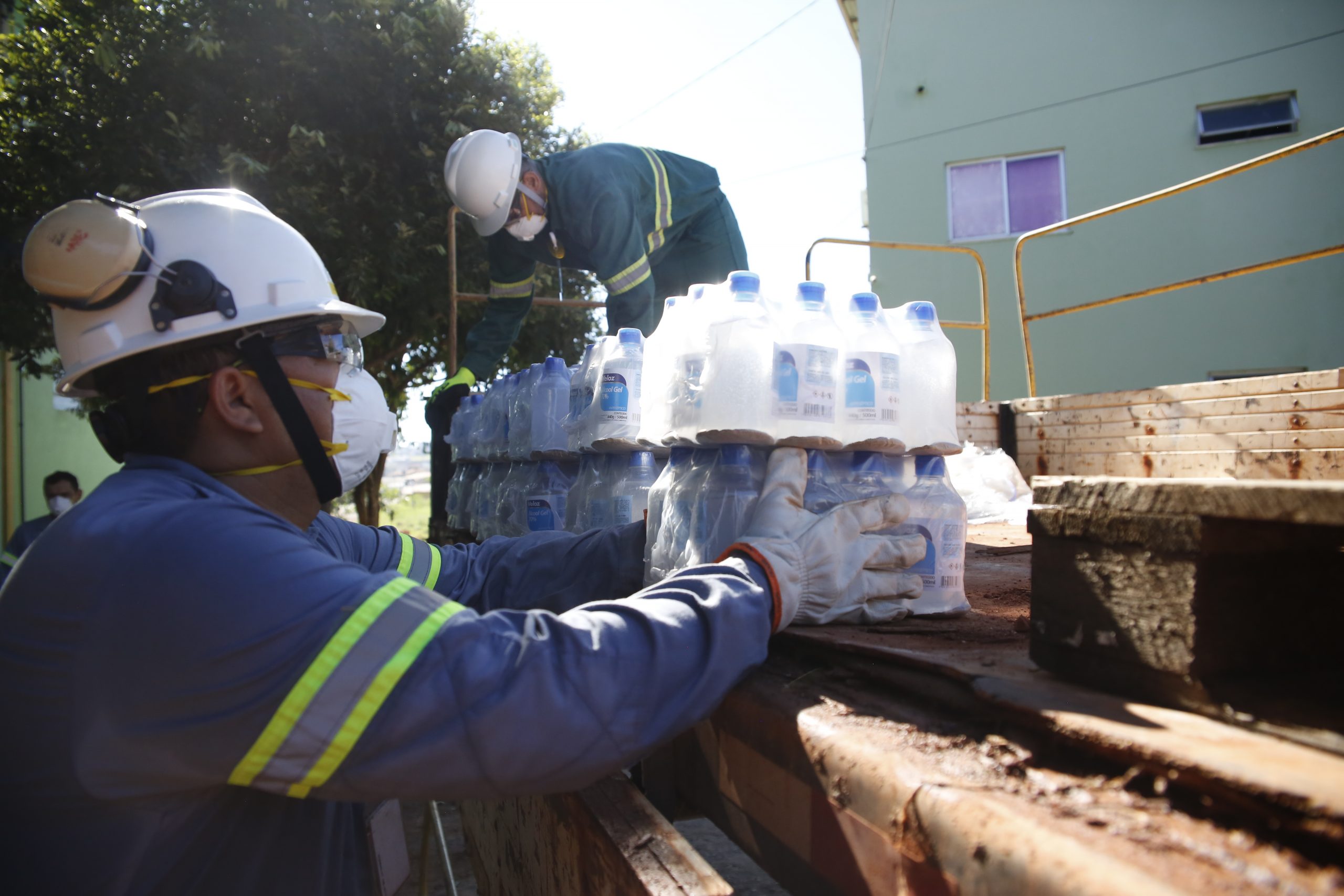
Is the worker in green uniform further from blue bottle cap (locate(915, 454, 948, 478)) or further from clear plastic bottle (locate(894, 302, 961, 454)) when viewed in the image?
blue bottle cap (locate(915, 454, 948, 478))

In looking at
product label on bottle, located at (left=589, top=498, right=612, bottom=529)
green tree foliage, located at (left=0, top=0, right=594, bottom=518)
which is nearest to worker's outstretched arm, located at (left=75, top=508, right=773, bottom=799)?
product label on bottle, located at (left=589, top=498, right=612, bottom=529)

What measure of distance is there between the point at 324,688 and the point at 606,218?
360cm

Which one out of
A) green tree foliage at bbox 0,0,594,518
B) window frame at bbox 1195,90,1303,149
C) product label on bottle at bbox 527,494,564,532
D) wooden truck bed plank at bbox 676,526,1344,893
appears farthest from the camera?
window frame at bbox 1195,90,1303,149

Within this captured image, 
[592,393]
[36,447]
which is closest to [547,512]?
[592,393]

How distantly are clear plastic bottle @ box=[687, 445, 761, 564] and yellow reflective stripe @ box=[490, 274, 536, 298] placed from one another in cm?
384

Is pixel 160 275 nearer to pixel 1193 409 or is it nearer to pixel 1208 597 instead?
pixel 1208 597

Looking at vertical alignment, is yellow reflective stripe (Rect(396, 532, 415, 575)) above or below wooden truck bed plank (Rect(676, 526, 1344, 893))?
above

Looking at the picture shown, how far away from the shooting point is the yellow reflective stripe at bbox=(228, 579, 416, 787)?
1.31 m

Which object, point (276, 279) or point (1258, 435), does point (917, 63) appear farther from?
point (276, 279)

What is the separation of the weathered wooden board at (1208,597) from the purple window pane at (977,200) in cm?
1280

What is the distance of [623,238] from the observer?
448cm

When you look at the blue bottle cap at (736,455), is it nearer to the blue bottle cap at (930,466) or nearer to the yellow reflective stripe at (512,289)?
the blue bottle cap at (930,466)

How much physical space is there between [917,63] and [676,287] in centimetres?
996

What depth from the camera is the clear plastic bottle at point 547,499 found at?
3939 millimetres
